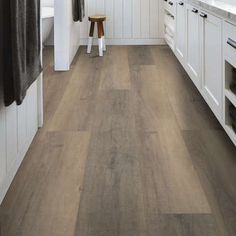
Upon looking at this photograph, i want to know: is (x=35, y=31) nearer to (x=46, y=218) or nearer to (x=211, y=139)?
(x=46, y=218)

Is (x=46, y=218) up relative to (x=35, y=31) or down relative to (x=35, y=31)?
down

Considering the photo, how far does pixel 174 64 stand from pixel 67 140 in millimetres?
2287

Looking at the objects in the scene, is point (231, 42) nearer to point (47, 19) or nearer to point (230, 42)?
point (230, 42)

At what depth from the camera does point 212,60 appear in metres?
2.33

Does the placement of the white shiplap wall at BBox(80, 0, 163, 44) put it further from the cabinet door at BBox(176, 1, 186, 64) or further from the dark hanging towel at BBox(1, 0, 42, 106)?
the dark hanging towel at BBox(1, 0, 42, 106)

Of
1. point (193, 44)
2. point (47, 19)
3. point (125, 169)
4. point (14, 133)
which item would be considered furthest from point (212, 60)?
point (47, 19)

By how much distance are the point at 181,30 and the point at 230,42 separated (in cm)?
177

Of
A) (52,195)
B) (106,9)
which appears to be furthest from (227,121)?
(106,9)

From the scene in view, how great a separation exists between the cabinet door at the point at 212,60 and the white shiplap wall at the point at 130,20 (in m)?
2.98

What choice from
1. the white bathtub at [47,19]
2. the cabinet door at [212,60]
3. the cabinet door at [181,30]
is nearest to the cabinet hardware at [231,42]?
the cabinet door at [212,60]

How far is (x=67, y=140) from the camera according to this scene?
7.52 feet

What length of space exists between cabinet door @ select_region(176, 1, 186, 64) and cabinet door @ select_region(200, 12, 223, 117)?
83 cm

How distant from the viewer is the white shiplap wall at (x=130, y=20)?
5.42 metres

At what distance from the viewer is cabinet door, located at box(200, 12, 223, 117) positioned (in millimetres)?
2150
